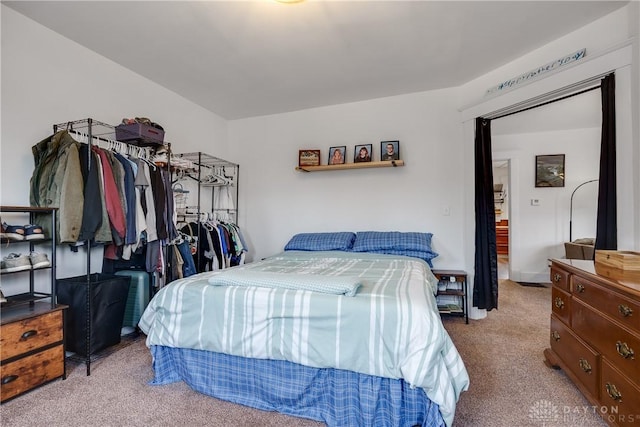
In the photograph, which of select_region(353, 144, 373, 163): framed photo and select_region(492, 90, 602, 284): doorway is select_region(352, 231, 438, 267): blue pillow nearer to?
select_region(353, 144, 373, 163): framed photo

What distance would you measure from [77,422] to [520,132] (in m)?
5.87

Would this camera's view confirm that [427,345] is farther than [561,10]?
No

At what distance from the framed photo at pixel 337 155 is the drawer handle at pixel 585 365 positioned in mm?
2723

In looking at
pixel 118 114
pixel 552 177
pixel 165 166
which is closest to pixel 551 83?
pixel 552 177

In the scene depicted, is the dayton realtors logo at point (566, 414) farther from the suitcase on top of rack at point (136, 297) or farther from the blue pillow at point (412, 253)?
the suitcase on top of rack at point (136, 297)

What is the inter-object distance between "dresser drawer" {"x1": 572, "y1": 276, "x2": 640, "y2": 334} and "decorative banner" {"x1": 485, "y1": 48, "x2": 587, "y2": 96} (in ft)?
5.34

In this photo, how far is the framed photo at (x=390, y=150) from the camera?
11.5 feet

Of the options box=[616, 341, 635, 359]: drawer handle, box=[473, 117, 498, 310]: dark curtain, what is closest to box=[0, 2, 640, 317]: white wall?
box=[473, 117, 498, 310]: dark curtain

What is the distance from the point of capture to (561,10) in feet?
6.90

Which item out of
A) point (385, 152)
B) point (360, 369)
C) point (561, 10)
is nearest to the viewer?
point (360, 369)

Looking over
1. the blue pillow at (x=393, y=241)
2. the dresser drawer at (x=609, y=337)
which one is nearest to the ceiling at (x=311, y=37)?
the blue pillow at (x=393, y=241)

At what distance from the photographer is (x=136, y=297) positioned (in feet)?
8.65

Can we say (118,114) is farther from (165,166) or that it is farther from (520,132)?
(520,132)

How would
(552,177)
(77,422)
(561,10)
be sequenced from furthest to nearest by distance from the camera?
(552,177), (561,10), (77,422)
